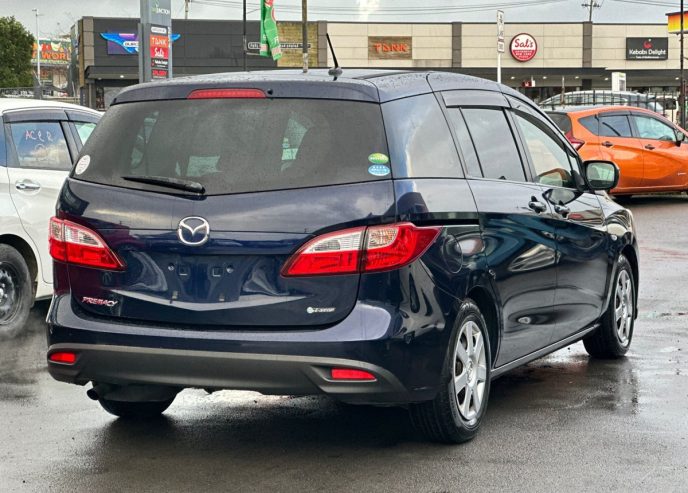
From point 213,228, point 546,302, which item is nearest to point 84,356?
point 213,228

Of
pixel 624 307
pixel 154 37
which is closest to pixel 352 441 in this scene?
pixel 624 307

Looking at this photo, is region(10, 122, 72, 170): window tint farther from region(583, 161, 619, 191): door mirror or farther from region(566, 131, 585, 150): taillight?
region(566, 131, 585, 150): taillight

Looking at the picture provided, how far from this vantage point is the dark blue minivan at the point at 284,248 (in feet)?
16.6

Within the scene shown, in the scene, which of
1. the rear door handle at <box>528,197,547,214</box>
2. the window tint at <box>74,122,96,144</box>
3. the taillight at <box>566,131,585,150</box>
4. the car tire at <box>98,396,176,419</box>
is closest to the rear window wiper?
the car tire at <box>98,396,176,419</box>

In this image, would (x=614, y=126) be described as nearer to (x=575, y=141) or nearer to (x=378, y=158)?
(x=575, y=141)

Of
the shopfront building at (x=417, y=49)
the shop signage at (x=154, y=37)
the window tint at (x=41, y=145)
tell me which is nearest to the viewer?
the window tint at (x=41, y=145)

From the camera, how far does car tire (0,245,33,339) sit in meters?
9.08

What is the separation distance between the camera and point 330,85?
5.39 metres

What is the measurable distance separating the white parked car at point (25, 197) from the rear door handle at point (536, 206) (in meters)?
4.26

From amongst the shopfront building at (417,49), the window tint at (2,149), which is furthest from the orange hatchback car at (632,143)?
the shopfront building at (417,49)

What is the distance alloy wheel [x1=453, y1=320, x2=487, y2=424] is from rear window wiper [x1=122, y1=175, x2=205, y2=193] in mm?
1325

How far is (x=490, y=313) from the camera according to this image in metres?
5.96

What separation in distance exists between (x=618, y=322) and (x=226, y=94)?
11.9 feet

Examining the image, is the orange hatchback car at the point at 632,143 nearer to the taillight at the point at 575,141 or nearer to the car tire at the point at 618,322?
the taillight at the point at 575,141
